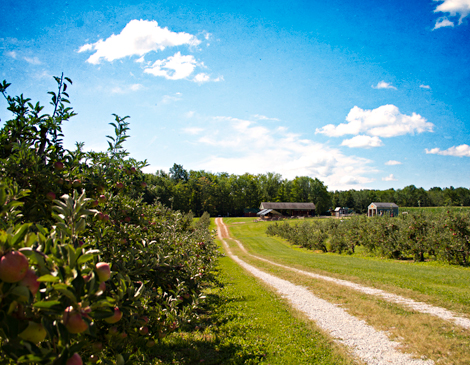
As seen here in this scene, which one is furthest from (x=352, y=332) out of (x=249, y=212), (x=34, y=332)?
(x=249, y=212)

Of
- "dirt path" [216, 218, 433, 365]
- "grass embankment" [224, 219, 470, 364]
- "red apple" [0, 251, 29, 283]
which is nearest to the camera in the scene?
"red apple" [0, 251, 29, 283]

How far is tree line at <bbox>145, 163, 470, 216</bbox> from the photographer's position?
7969cm

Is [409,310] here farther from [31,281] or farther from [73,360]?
[31,281]

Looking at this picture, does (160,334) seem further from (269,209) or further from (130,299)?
(269,209)

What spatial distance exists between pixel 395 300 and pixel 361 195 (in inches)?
4363

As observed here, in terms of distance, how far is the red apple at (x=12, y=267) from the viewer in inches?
41.0

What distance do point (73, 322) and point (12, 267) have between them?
0.35m

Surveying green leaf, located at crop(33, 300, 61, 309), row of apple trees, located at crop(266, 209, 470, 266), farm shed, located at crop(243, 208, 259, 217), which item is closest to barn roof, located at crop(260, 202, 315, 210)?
farm shed, located at crop(243, 208, 259, 217)

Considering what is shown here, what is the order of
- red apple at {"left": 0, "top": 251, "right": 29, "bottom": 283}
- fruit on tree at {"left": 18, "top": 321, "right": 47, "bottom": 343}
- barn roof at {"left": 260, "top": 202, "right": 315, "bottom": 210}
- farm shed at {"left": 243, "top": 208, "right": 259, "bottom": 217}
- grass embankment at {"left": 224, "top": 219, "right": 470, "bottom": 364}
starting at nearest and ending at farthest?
red apple at {"left": 0, "top": 251, "right": 29, "bottom": 283}
fruit on tree at {"left": 18, "top": 321, "right": 47, "bottom": 343}
grass embankment at {"left": 224, "top": 219, "right": 470, "bottom": 364}
barn roof at {"left": 260, "top": 202, "right": 315, "bottom": 210}
farm shed at {"left": 243, "top": 208, "right": 259, "bottom": 217}

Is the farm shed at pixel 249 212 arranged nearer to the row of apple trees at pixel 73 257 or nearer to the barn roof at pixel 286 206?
the barn roof at pixel 286 206

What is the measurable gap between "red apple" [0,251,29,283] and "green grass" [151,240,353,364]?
3.74 m

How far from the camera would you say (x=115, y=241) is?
340 centimetres

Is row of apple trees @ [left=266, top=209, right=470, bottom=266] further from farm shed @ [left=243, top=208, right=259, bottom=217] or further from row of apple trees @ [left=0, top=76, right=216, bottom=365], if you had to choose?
farm shed @ [left=243, top=208, right=259, bottom=217]

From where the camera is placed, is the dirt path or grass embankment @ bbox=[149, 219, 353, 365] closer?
grass embankment @ bbox=[149, 219, 353, 365]
